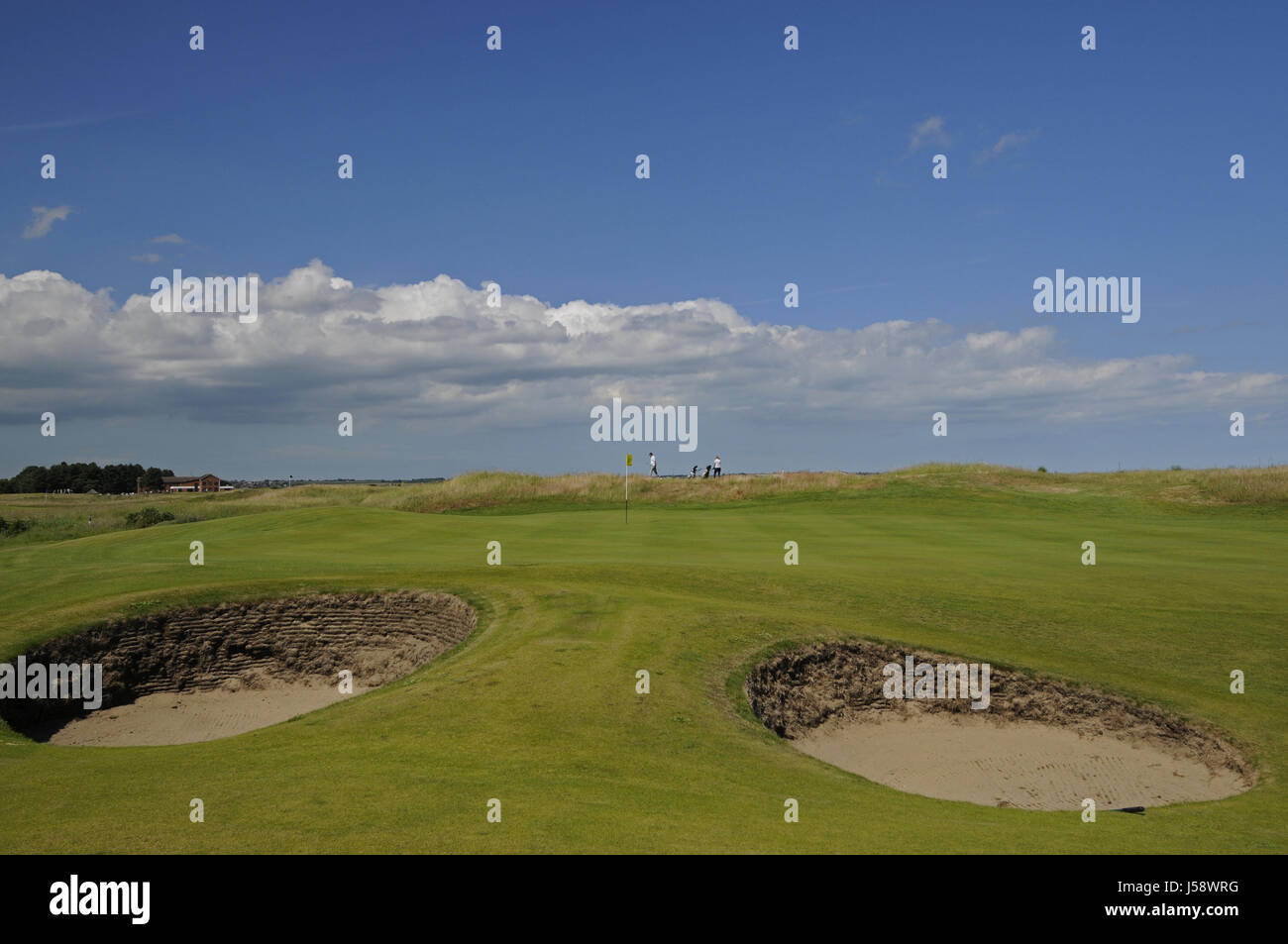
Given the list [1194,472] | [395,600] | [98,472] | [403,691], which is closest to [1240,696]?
[403,691]

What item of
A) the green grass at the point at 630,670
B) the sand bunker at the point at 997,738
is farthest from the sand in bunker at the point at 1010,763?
the green grass at the point at 630,670

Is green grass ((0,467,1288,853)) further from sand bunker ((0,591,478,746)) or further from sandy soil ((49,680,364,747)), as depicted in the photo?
sandy soil ((49,680,364,747))

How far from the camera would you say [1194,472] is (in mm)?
59500

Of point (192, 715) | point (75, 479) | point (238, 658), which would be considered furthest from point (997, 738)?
point (75, 479)

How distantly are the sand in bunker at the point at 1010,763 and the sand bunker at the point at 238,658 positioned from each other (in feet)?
31.1

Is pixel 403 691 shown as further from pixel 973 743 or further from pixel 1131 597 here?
pixel 1131 597

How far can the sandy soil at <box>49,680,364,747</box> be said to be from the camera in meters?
18.5

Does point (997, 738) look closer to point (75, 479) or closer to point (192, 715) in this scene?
point (192, 715)

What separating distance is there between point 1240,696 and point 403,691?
1662 centimetres

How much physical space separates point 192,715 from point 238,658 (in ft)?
7.23

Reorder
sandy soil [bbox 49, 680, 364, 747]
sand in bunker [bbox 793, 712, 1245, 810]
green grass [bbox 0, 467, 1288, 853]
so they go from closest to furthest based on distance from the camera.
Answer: green grass [bbox 0, 467, 1288, 853] → sand in bunker [bbox 793, 712, 1245, 810] → sandy soil [bbox 49, 680, 364, 747]

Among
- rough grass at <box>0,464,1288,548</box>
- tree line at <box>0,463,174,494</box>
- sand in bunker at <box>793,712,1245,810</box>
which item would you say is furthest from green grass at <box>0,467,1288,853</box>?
tree line at <box>0,463,174,494</box>

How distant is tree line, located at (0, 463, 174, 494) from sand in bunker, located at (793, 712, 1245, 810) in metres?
139

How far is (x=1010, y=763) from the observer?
16.5 meters
